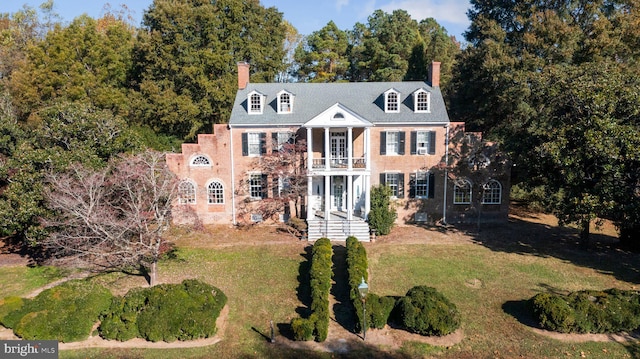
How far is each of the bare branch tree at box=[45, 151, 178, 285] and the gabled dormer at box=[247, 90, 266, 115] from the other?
7603mm

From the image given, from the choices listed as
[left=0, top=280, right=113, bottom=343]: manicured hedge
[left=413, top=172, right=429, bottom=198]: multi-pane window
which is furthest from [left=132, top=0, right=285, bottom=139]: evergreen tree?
[left=0, top=280, right=113, bottom=343]: manicured hedge

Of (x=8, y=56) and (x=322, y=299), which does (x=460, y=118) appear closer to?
(x=322, y=299)

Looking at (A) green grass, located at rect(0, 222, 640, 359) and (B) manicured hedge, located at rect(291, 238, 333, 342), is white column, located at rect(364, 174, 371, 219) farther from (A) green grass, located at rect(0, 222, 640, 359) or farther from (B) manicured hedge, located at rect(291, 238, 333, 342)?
(B) manicured hedge, located at rect(291, 238, 333, 342)

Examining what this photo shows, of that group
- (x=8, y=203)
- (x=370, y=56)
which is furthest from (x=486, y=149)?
(x=8, y=203)

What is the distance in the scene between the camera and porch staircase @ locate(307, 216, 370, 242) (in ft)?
81.0

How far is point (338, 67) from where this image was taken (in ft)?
159

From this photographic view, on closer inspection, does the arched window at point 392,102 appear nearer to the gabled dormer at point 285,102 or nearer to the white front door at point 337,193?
the white front door at point 337,193

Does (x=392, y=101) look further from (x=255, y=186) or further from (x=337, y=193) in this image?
(x=255, y=186)

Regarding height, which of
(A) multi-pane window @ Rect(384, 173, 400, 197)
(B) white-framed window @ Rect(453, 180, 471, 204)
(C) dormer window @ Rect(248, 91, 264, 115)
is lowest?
(B) white-framed window @ Rect(453, 180, 471, 204)

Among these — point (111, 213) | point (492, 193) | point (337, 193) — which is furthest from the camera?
point (337, 193)

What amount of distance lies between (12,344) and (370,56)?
42.5 m

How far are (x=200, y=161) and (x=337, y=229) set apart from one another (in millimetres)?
10417

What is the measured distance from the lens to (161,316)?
577 inches

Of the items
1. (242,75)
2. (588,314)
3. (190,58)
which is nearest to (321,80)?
(190,58)
